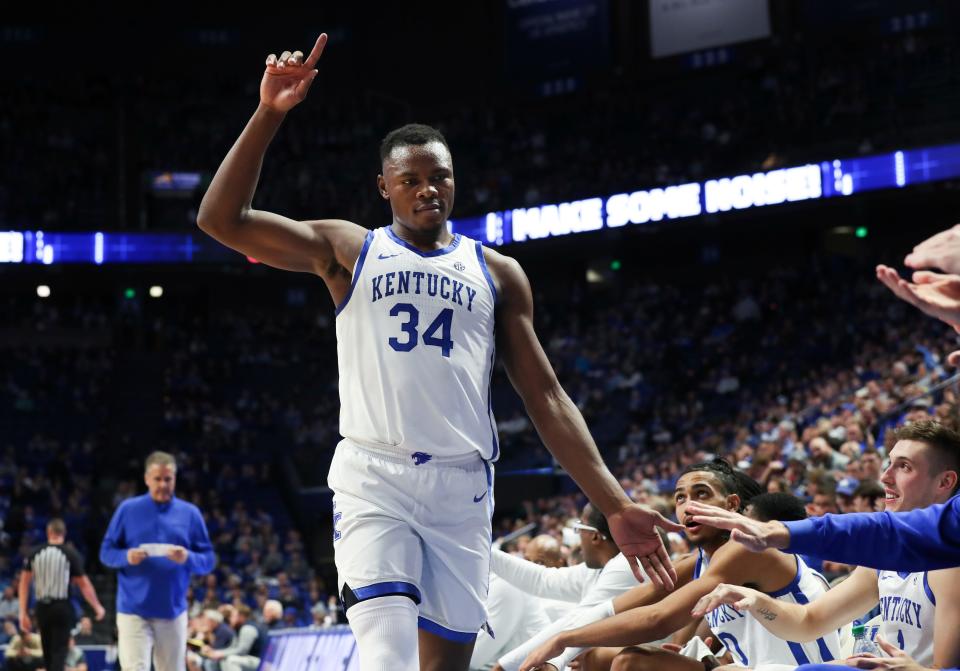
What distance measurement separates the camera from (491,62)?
3036 centimetres

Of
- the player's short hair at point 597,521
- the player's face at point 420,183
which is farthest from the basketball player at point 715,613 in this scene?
the player's face at point 420,183

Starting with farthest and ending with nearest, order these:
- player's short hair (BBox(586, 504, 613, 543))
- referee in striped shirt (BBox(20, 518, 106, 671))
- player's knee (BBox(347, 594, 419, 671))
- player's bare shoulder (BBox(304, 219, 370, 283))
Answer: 1. referee in striped shirt (BBox(20, 518, 106, 671))
2. player's short hair (BBox(586, 504, 613, 543))
3. player's bare shoulder (BBox(304, 219, 370, 283))
4. player's knee (BBox(347, 594, 419, 671))

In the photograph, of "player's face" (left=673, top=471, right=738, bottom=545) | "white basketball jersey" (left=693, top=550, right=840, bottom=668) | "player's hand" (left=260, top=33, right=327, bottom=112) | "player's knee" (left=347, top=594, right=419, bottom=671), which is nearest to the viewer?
"player's knee" (left=347, top=594, right=419, bottom=671)

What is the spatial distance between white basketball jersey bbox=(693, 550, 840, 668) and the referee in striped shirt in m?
7.33

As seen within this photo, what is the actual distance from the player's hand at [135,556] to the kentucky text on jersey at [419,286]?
15.2ft

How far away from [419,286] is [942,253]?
5.56 feet

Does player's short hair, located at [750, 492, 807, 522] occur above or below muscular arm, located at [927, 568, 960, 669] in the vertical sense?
above

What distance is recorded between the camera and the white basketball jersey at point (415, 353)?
3627 mm

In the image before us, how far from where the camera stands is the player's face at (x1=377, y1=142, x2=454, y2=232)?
3822mm

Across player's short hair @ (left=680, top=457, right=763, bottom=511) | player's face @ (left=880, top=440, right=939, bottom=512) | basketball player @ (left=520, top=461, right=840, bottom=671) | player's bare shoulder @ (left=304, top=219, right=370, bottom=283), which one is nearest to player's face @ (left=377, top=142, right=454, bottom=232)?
player's bare shoulder @ (left=304, top=219, right=370, bottom=283)

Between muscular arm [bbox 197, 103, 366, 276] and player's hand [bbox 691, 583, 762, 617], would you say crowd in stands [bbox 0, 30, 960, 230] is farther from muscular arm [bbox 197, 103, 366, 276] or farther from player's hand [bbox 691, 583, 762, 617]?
muscular arm [bbox 197, 103, 366, 276]

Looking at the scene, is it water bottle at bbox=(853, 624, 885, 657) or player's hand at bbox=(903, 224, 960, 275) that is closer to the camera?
player's hand at bbox=(903, 224, 960, 275)

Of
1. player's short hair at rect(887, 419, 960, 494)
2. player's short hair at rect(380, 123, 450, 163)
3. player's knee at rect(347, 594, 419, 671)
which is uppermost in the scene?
player's short hair at rect(380, 123, 450, 163)

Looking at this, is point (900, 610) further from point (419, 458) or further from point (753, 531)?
point (419, 458)
